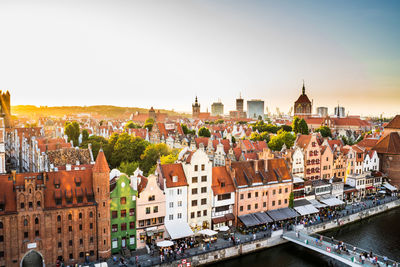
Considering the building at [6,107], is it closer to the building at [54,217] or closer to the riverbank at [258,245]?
the building at [54,217]

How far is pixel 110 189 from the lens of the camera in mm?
43406

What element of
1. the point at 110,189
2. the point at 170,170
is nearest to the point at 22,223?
the point at 110,189

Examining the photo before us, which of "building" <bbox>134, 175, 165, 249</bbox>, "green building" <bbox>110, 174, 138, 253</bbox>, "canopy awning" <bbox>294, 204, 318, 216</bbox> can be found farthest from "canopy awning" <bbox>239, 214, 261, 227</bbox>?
"green building" <bbox>110, 174, 138, 253</bbox>

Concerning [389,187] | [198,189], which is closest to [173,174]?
[198,189]

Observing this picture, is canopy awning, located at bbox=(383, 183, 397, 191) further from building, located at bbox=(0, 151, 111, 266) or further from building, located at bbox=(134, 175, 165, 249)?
building, located at bbox=(0, 151, 111, 266)

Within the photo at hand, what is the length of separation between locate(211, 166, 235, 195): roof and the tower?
17890 millimetres

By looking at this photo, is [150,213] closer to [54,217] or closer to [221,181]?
[54,217]

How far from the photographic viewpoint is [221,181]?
51.8 metres

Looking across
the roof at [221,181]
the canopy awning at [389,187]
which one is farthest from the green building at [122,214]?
the canopy awning at [389,187]

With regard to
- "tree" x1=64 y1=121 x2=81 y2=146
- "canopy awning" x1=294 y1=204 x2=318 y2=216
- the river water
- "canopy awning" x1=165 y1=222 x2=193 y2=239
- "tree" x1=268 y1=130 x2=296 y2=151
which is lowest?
the river water

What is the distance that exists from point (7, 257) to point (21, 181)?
9120 millimetres

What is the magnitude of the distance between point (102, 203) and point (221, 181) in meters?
20.0

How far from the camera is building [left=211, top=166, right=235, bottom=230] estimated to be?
51.0 meters

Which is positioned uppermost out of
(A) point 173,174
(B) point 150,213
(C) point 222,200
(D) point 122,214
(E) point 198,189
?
(A) point 173,174
